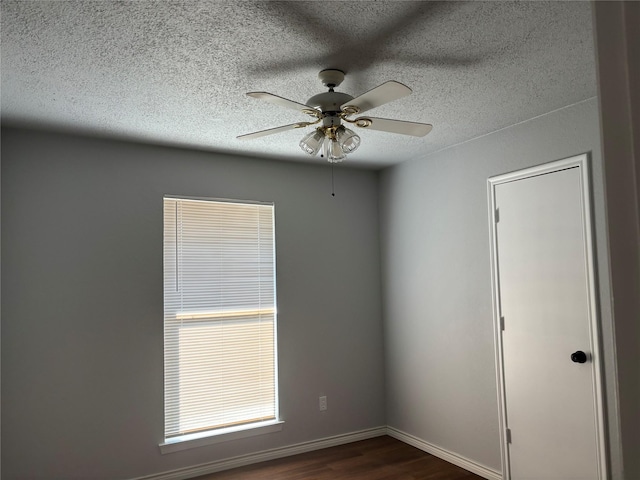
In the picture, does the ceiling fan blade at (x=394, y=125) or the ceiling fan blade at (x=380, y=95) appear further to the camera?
the ceiling fan blade at (x=394, y=125)

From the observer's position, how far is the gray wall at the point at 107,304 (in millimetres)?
3275

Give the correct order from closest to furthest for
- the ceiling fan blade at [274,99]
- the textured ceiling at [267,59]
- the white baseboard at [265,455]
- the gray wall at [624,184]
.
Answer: the gray wall at [624,184] < the textured ceiling at [267,59] < the ceiling fan blade at [274,99] < the white baseboard at [265,455]

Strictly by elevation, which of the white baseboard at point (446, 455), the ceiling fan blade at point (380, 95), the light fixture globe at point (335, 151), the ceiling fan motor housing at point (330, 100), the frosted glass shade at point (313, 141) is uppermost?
the ceiling fan motor housing at point (330, 100)

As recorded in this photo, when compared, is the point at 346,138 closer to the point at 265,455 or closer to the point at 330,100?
the point at 330,100

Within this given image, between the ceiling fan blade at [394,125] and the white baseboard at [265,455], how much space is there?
294 cm

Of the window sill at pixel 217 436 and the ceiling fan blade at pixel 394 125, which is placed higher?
the ceiling fan blade at pixel 394 125

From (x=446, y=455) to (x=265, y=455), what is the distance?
4.98 feet

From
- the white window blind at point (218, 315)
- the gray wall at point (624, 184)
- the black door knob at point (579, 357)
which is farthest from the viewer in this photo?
the white window blind at point (218, 315)

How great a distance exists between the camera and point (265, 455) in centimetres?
407

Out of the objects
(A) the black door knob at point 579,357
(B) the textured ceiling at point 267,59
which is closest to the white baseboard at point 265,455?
(A) the black door knob at point 579,357

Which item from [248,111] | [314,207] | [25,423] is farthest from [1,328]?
[314,207]

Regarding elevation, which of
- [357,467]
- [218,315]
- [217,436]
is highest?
[218,315]

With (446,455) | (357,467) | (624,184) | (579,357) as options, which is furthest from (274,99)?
(446,455)

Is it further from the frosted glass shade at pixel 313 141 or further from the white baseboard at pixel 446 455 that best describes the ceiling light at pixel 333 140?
the white baseboard at pixel 446 455
